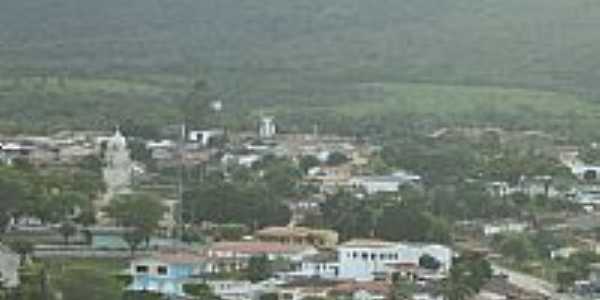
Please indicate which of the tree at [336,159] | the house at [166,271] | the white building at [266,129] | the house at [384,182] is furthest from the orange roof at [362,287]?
the white building at [266,129]

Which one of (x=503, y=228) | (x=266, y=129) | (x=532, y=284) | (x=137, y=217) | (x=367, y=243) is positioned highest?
(x=266, y=129)

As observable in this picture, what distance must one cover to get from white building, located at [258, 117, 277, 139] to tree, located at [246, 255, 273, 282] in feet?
73.1

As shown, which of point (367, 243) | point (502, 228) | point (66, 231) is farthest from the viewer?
point (502, 228)

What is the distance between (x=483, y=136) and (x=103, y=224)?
20381mm

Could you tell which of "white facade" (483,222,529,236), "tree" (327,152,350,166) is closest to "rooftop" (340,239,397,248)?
"white facade" (483,222,529,236)

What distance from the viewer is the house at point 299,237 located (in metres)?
34.3

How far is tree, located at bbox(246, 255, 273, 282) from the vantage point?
102ft

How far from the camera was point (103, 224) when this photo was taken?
35.4 m

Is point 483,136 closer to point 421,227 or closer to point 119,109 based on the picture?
point 119,109

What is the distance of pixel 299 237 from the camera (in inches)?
1359

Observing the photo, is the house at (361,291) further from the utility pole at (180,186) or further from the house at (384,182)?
the house at (384,182)

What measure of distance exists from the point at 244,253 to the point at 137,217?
2.84 m

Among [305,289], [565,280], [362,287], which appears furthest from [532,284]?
[305,289]

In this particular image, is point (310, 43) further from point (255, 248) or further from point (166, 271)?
point (166, 271)
